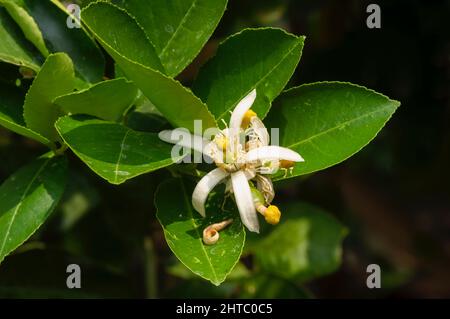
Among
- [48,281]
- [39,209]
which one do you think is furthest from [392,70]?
[39,209]

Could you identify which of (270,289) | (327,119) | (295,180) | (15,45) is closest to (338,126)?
(327,119)

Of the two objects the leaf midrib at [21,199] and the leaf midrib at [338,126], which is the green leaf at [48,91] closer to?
the leaf midrib at [21,199]

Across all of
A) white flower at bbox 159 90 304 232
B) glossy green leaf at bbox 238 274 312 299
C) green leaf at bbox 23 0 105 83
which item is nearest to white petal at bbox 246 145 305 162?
white flower at bbox 159 90 304 232

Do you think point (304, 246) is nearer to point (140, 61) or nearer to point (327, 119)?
point (327, 119)

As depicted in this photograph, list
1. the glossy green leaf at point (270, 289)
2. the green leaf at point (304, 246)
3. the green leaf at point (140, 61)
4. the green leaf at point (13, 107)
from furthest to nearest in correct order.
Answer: the green leaf at point (304, 246) → the glossy green leaf at point (270, 289) → the green leaf at point (13, 107) → the green leaf at point (140, 61)

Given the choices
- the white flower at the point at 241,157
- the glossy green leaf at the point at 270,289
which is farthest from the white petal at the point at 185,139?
the glossy green leaf at the point at 270,289

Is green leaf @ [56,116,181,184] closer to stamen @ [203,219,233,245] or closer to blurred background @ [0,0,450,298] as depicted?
stamen @ [203,219,233,245]

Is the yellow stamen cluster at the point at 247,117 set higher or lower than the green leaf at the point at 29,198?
higher
